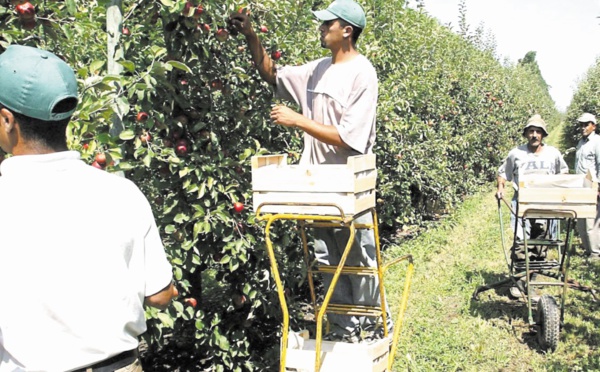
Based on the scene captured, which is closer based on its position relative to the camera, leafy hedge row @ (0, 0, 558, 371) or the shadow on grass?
leafy hedge row @ (0, 0, 558, 371)

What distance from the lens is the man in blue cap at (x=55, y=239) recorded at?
1.47 metres

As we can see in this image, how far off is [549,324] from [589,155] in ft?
12.3

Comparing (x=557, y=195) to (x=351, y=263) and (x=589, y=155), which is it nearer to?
(x=351, y=263)

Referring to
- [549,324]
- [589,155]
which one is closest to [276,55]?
[549,324]

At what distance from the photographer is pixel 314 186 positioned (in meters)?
2.61

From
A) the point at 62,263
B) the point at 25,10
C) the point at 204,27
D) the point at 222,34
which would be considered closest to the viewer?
the point at 62,263

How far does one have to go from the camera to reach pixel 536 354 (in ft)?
15.2

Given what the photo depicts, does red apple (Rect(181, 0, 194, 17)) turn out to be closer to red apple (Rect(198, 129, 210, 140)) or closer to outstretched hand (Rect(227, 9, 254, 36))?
outstretched hand (Rect(227, 9, 254, 36))

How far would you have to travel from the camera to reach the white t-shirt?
147cm

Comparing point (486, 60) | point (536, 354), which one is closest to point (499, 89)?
point (486, 60)

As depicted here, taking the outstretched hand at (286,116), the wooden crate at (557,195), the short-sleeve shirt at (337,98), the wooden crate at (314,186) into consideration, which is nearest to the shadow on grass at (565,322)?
the wooden crate at (557,195)

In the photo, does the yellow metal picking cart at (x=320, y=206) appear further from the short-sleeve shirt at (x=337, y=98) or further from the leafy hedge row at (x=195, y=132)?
the leafy hedge row at (x=195, y=132)

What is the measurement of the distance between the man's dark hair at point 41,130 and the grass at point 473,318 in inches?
132

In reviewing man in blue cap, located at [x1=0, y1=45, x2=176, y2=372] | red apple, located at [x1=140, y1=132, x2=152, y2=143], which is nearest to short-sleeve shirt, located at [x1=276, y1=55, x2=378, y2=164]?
red apple, located at [x1=140, y1=132, x2=152, y2=143]
